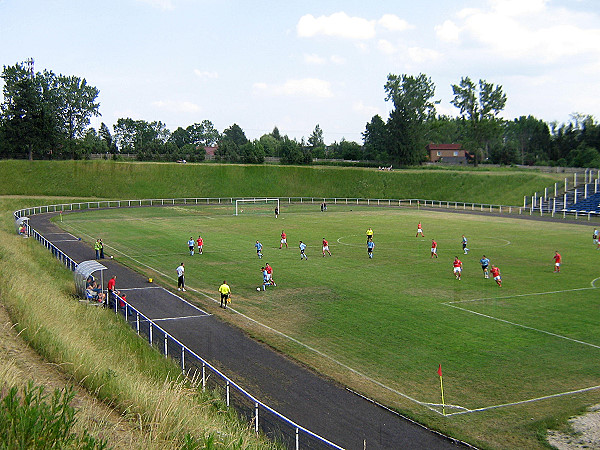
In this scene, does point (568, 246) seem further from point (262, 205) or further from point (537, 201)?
point (262, 205)

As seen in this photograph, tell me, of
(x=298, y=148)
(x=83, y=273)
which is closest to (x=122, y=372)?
(x=83, y=273)

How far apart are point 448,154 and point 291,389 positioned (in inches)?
6038

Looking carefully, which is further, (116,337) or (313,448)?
(116,337)

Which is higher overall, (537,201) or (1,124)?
Answer: (1,124)

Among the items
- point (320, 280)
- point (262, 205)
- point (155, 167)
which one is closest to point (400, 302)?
point (320, 280)

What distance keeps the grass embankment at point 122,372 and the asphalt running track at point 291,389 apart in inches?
80.9

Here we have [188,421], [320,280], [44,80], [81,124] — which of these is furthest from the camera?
[81,124]

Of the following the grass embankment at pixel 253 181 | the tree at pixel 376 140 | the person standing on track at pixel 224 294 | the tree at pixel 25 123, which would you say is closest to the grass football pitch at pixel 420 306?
the person standing on track at pixel 224 294

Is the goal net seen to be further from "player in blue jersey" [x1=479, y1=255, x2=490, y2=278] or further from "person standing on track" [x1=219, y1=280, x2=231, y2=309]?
"person standing on track" [x1=219, y1=280, x2=231, y2=309]

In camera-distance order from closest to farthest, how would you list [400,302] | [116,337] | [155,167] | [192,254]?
[116,337], [400,302], [192,254], [155,167]

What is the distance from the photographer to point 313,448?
13.4 m

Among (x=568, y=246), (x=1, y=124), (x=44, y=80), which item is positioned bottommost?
(x=568, y=246)

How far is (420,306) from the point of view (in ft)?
Result: 88.8

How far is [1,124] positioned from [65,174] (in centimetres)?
1889
